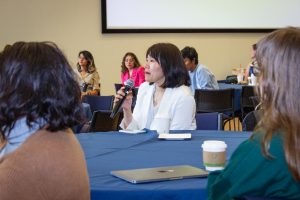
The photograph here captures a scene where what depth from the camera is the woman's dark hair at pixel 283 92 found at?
1.42 m

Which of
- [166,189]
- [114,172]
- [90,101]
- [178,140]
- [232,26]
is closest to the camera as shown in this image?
[166,189]

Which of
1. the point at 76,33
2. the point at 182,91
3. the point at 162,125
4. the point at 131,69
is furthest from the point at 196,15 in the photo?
the point at 162,125

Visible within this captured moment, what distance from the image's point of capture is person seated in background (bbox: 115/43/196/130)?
3.38 meters

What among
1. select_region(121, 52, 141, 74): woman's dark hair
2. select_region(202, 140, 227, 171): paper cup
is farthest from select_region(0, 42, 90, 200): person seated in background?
select_region(121, 52, 141, 74): woman's dark hair

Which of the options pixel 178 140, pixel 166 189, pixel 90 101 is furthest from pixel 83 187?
pixel 90 101

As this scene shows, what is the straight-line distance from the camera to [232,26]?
980cm

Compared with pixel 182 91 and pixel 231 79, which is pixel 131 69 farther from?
pixel 182 91

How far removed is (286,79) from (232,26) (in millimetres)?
8527

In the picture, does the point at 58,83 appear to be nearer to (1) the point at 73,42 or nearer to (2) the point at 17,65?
(2) the point at 17,65

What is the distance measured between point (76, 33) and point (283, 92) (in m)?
7.79

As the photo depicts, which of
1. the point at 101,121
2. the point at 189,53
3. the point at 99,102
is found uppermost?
the point at 189,53

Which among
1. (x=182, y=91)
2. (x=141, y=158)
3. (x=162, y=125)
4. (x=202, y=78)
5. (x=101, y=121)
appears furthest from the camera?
(x=202, y=78)

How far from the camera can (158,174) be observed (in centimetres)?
206

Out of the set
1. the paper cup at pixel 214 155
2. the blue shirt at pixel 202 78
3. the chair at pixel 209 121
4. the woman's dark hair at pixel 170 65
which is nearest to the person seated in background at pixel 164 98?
the woman's dark hair at pixel 170 65
